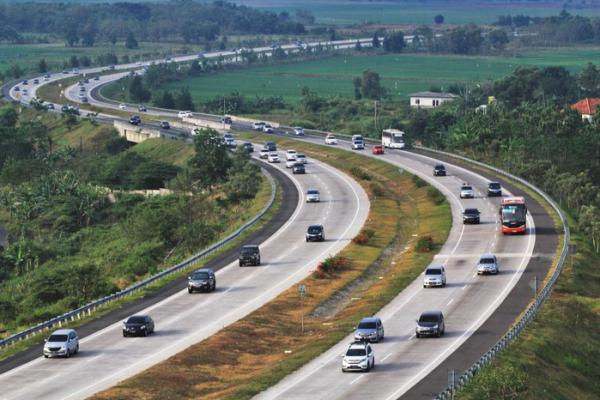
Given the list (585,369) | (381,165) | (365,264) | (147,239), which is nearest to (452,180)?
(381,165)

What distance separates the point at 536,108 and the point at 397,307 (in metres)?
108

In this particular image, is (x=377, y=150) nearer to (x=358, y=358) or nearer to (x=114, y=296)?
(x=114, y=296)

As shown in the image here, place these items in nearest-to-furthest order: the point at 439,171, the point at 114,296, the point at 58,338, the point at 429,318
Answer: the point at 58,338 → the point at 429,318 → the point at 114,296 → the point at 439,171

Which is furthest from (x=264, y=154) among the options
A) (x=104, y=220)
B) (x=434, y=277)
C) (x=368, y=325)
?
(x=368, y=325)

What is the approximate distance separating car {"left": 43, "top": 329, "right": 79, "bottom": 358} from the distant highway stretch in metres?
13.6

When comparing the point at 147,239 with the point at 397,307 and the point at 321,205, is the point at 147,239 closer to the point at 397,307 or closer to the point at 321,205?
the point at 321,205

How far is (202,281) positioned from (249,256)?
440 inches

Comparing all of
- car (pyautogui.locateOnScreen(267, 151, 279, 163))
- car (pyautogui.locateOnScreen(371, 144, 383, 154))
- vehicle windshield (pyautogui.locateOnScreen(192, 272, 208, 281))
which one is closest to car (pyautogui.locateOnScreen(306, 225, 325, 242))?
vehicle windshield (pyautogui.locateOnScreen(192, 272, 208, 281))

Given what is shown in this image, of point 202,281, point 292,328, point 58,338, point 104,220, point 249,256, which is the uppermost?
point 58,338

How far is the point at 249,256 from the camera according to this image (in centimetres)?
10794

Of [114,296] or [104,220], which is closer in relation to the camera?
[114,296]

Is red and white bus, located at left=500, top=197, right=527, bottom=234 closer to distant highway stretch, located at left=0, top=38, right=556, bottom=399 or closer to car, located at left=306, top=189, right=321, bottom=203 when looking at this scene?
distant highway stretch, located at left=0, top=38, right=556, bottom=399

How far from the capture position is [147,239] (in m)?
131

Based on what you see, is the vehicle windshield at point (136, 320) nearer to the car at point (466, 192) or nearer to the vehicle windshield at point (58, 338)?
the vehicle windshield at point (58, 338)
